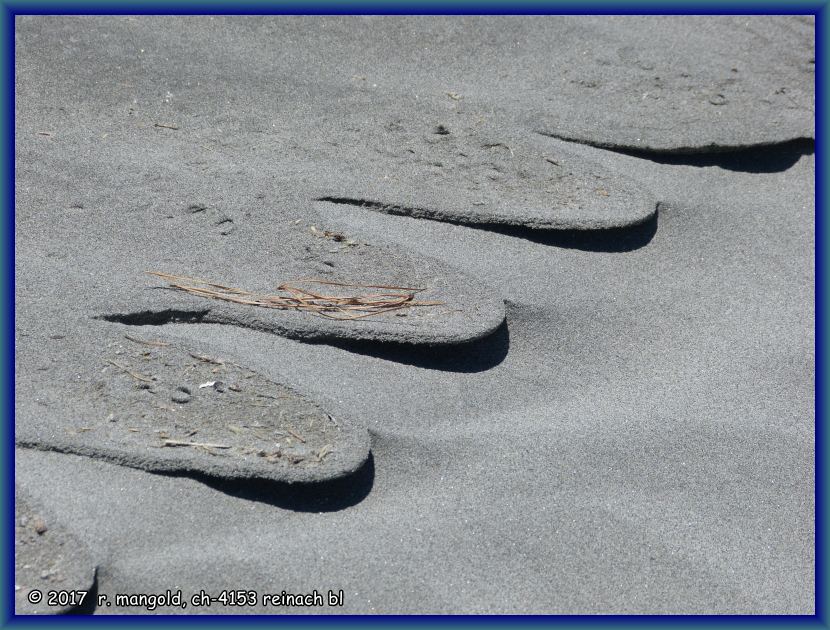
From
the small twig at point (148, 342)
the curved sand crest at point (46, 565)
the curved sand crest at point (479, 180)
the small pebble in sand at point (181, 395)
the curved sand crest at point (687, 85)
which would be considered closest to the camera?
the curved sand crest at point (46, 565)

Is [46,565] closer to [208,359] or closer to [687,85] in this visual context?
[208,359]

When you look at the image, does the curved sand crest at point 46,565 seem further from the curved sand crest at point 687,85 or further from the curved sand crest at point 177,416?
the curved sand crest at point 687,85

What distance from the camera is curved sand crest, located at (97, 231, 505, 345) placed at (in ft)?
6.57

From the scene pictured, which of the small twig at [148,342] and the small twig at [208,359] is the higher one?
the small twig at [148,342]

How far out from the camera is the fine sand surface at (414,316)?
1698mm

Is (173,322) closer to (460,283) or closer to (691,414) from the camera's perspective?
(460,283)

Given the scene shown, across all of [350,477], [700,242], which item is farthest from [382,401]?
[700,242]

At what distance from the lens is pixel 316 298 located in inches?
81.0

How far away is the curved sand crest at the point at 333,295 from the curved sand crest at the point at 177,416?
128mm

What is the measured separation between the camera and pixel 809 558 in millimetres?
1889

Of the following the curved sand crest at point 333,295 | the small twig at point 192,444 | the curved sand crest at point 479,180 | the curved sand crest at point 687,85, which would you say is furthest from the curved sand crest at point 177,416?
the curved sand crest at point 687,85

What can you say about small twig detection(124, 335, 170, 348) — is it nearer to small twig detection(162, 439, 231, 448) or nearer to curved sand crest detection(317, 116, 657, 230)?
small twig detection(162, 439, 231, 448)

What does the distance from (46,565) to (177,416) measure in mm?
380

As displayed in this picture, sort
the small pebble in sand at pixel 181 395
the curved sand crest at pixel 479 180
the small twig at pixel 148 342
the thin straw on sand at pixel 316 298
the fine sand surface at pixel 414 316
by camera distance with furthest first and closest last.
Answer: the curved sand crest at pixel 479 180
the thin straw on sand at pixel 316 298
the small twig at pixel 148 342
the small pebble in sand at pixel 181 395
the fine sand surface at pixel 414 316
